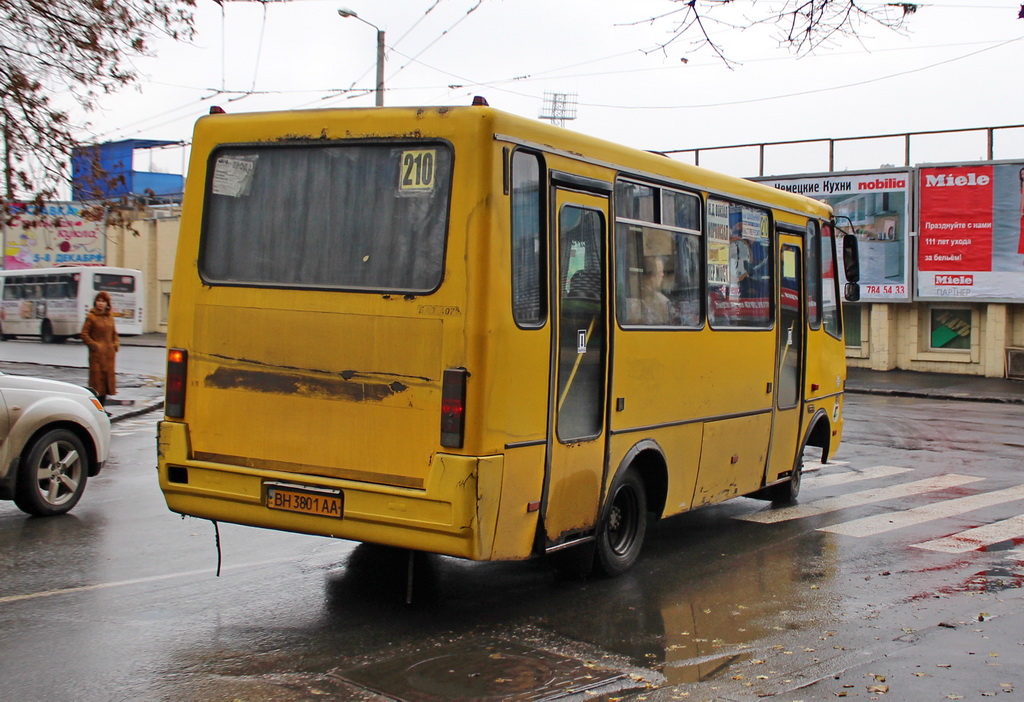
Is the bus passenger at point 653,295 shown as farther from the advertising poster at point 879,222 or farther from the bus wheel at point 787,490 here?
the advertising poster at point 879,222

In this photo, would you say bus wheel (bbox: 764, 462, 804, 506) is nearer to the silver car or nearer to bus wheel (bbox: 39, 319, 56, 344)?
the silver car

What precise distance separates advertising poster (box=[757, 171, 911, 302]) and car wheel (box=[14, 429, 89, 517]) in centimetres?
2409

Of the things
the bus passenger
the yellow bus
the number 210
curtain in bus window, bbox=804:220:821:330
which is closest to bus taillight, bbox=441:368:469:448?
the yellow bus

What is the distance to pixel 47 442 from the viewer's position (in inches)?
364

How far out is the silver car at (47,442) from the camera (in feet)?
29.4

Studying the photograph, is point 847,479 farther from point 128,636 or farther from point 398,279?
point 128,636

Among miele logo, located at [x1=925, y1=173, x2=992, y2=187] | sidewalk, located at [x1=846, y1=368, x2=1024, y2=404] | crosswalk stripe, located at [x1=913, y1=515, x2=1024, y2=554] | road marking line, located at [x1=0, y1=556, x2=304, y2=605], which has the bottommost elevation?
crosswalk stripe, located at [x1=913, y1=515, x2=1024, y2=554]

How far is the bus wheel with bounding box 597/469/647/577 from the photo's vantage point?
751cm

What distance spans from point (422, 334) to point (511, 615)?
1.86 meters

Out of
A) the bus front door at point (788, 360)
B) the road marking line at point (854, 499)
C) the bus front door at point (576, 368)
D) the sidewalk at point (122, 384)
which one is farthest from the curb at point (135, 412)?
the bus front door at point (576, 368)

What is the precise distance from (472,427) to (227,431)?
1.68m

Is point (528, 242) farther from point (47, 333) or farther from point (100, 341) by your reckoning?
point (47, 333)

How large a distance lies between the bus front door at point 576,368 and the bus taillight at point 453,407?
30.6 inches

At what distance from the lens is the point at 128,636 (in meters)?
5.95
